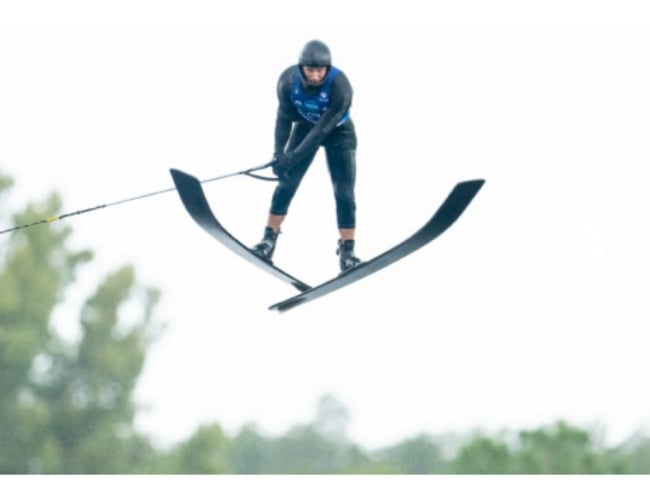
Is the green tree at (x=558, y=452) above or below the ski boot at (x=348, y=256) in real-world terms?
below

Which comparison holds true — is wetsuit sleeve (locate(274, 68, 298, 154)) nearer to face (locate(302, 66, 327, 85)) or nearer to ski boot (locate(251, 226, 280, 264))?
face (locate(302, 66, 327, 85))

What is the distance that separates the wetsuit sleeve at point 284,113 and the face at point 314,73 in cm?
21

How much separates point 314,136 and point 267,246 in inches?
45.2

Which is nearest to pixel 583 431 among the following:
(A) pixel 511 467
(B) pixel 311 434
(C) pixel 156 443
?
(A) pixel 511 467

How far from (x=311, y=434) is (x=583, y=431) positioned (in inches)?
340

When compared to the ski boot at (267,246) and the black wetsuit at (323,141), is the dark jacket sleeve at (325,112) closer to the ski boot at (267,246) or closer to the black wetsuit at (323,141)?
the black wetsuit at (323,141)

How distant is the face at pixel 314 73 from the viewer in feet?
24.5

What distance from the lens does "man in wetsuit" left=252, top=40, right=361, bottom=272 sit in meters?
7.59

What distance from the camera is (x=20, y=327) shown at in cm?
2744

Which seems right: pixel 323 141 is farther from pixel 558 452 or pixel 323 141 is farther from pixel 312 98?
pixel 558 452

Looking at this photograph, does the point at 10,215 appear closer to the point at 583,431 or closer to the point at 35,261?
the point at 35,261

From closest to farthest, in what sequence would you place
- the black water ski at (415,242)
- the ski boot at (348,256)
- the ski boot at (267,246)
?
the black water ski at (415,242) < the ski boot at (348,256) < the ski boot at (267,246)

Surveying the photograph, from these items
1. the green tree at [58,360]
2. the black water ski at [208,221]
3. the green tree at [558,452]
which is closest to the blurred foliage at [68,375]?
the green tree at [58,360]

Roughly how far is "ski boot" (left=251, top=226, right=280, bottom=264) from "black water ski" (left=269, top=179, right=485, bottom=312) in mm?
393
